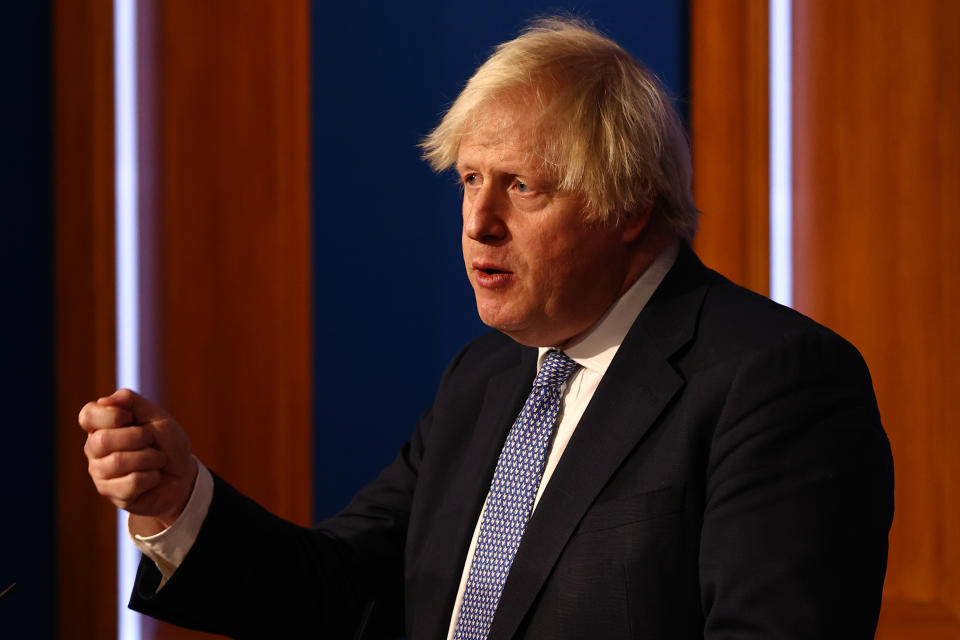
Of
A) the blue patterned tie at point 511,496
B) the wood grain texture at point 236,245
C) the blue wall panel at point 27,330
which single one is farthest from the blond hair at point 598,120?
the blue wall panel at point 27,330

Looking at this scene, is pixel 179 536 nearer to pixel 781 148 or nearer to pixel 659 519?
pixel 659 519

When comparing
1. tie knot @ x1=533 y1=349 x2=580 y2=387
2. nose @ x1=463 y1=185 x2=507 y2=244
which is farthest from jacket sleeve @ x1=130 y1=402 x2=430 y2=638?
nose @ x1=463 y1=185 x2=507 y2=244

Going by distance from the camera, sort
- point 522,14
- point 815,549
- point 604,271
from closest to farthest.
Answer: point 815,549 → point 604,271 → point 522,14

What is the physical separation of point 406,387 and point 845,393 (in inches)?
55.2

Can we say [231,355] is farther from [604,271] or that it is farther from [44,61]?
[604,271]

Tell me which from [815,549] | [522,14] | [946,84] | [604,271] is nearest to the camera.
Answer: [815,549]

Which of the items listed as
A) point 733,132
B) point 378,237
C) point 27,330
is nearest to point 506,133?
point 733,132

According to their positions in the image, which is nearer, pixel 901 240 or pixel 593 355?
pixel 593 355

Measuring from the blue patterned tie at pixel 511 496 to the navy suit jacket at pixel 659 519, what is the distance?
4cm

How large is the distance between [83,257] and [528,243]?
1442 millimetres

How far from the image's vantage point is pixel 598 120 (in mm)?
1399

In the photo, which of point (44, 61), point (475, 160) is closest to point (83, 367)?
point (44, 61)

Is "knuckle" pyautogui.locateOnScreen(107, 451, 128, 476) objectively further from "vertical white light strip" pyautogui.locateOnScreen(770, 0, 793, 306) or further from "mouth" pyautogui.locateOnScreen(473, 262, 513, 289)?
"vertical white light strip" pyautogui.locateOnScreen(770, 0, 793, 306)

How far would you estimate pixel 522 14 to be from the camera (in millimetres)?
2359
